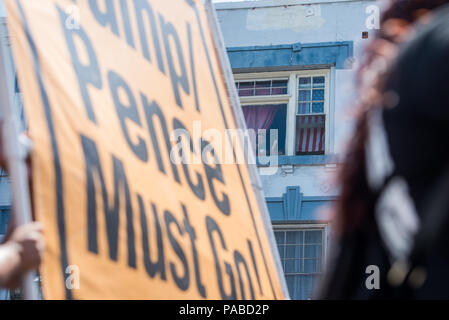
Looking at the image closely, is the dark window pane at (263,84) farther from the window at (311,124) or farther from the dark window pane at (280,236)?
the dark window pane at (280,236)

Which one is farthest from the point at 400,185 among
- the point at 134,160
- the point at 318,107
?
the point at 318,107

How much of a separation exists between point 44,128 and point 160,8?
3.93 ft

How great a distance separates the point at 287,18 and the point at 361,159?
1386cm

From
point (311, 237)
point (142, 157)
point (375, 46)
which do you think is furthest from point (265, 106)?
point (375, 46)

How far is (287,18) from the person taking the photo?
15.0 m

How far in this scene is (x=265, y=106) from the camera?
14.8 meters

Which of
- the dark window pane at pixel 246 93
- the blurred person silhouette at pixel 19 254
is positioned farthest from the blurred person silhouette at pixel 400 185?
the dark window pane at pixel 246 93

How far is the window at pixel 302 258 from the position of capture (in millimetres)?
13773

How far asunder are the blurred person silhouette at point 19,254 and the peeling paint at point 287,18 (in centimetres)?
1334

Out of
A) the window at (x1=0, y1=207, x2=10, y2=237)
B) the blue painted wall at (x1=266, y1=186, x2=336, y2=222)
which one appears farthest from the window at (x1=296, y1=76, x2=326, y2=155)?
the window at (x1=0, y1=207, x2=10, y2=237)

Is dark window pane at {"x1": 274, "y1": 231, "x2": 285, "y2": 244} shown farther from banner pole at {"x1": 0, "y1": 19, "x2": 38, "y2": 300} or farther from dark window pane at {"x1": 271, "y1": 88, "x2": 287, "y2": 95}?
banner pole at {"x1": 0, "y1": 19, "x2": 38, "y2": 300}

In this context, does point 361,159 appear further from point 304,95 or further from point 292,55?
point 292,55

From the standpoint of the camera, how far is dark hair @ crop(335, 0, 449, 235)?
137cm
